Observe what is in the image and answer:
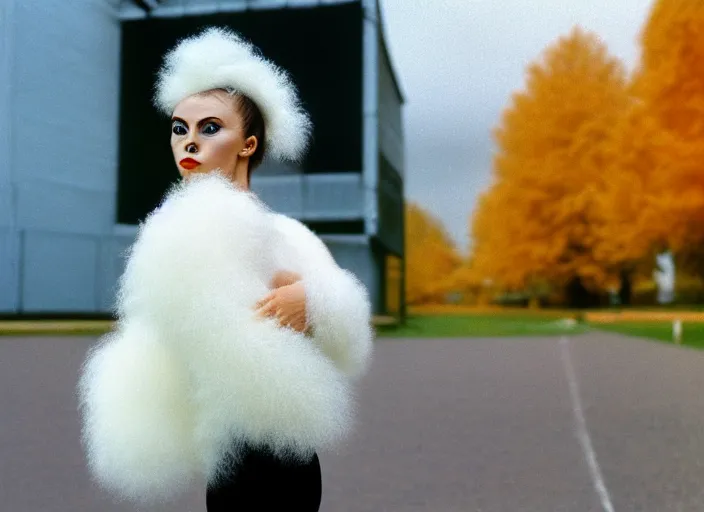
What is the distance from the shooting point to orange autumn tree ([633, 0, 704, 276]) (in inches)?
680

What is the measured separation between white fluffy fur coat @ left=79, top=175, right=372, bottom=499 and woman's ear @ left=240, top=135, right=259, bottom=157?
16 centimetres

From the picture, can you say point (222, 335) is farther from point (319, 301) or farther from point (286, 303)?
point (319, 301)

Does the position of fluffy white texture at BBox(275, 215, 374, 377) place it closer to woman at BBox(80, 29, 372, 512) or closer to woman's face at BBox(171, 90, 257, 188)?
woman at BBox(80, 29, 372, 512)

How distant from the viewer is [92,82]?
63.6 feet

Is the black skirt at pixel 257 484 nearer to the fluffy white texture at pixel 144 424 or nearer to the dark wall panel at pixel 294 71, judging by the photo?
the fluffy white texture at pixel 144 424

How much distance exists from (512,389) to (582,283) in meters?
27.2

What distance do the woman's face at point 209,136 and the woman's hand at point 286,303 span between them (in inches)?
12.4

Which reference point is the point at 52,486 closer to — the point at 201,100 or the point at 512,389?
the point at 201,100

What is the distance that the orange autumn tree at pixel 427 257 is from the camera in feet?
132

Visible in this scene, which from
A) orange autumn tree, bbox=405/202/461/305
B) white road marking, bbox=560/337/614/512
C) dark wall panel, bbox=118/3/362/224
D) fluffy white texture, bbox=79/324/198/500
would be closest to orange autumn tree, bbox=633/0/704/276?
dark wall panel, bbox=118/3/362/224

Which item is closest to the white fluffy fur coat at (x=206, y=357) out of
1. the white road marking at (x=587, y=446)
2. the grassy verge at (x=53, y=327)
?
the white road marking at (x=587, y=446)

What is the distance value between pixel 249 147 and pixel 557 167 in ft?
106

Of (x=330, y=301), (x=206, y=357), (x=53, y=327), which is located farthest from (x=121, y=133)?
(x=206, y=357)

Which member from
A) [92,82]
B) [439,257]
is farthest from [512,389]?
[439,257]
